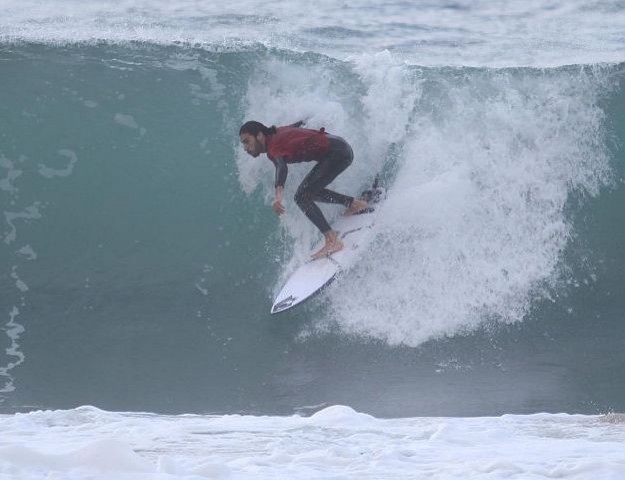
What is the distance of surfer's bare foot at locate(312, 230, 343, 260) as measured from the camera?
22.5ft

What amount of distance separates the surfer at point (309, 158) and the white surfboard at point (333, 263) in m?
0.08

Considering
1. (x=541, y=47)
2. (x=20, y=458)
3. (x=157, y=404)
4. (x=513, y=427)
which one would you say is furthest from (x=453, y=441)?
(x=541, y=47)

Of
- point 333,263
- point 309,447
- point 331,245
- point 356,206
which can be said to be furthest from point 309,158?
point 309,447

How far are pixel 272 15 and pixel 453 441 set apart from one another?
22.1ft

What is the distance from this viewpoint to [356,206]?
23.1 feet

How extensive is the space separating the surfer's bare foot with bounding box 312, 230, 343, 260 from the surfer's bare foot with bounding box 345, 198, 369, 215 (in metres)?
0.25

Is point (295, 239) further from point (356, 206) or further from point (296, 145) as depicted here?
point (296, 145)

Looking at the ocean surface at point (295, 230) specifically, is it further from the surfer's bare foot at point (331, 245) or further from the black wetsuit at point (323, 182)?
the black wetsuit at point (323, 182)

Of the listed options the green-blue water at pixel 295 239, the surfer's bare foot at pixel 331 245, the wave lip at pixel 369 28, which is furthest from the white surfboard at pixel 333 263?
the wave lip at pixel 369 28

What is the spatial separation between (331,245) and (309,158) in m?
0.65

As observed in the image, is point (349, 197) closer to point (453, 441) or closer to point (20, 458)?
point (453, 441)

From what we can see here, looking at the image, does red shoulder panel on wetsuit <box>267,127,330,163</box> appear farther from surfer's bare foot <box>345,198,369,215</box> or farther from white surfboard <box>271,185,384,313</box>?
white surfboard <box>271,185,384,313</box>

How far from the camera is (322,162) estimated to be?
22.4 feet

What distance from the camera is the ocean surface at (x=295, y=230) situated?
20.7 feet
